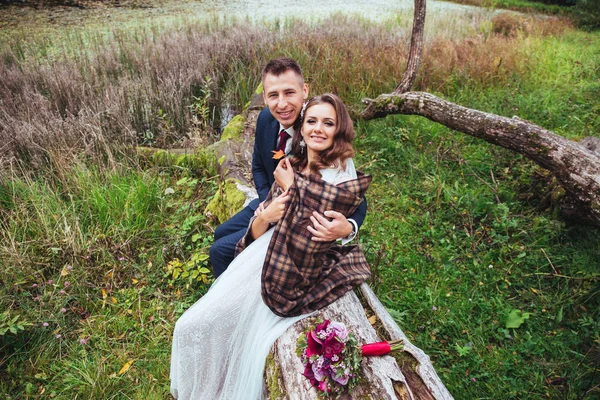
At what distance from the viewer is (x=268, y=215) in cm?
203

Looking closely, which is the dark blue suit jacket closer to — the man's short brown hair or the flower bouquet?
the man's short brown hair

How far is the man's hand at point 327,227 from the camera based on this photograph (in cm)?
173

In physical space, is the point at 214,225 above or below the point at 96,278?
above

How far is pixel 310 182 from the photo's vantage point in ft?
5.89

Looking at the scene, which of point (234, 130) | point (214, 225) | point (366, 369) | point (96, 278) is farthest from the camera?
point (234, 130)

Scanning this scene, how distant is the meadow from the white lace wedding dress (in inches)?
16.4

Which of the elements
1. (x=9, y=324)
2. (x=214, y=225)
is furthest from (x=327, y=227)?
(x=9, y=324)

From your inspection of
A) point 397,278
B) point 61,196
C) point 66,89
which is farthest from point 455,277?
point 66,89

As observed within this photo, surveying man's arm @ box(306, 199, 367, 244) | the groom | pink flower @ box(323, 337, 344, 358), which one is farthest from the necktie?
pink flower @ box(323, 337, 344, 358)

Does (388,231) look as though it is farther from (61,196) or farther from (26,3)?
(26,3)

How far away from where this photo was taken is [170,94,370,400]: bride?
1785mm

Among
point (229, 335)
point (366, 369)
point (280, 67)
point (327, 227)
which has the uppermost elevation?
point (280, 67)

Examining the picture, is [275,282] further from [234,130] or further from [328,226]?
[234,130]

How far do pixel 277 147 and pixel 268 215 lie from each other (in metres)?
0.64
